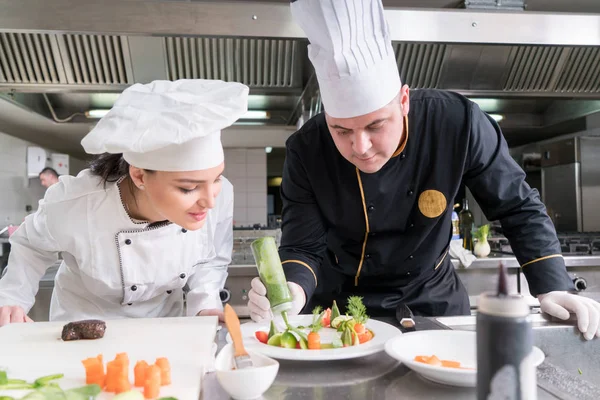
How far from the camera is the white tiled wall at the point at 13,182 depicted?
6027 millimetres

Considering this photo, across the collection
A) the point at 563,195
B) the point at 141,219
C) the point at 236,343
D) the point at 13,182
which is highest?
the point at 13,182

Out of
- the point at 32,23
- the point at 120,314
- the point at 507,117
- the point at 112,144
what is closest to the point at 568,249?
the point at 507,117

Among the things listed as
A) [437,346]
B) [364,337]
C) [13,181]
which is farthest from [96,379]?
[13,181]

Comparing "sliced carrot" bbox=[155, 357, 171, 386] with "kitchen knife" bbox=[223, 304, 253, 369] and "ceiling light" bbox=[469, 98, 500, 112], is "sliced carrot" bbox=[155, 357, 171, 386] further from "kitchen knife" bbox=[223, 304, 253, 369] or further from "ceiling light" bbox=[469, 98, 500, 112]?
"ceiling light" bbox=[469, 98, 500, 112]

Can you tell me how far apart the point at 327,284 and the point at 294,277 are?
0.93 feet

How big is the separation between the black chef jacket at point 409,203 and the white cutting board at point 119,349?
1.88ft

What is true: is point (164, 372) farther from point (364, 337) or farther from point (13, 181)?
point (13, 181)

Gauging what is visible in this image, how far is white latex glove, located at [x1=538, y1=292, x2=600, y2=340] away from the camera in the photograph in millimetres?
1325

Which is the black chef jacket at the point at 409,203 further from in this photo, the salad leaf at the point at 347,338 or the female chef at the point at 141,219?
the salad leaf at the point at 347,338

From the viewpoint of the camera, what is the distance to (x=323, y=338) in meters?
1.20

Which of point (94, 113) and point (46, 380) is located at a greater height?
point (94, 113)

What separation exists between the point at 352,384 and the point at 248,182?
6440 mm

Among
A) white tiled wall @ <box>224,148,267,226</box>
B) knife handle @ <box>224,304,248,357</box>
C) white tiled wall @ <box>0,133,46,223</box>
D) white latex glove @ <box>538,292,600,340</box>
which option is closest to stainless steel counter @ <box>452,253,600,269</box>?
white latex glove @ <box>538,292,600,340</box>

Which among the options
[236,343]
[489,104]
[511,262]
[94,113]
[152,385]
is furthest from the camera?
[94,113]
